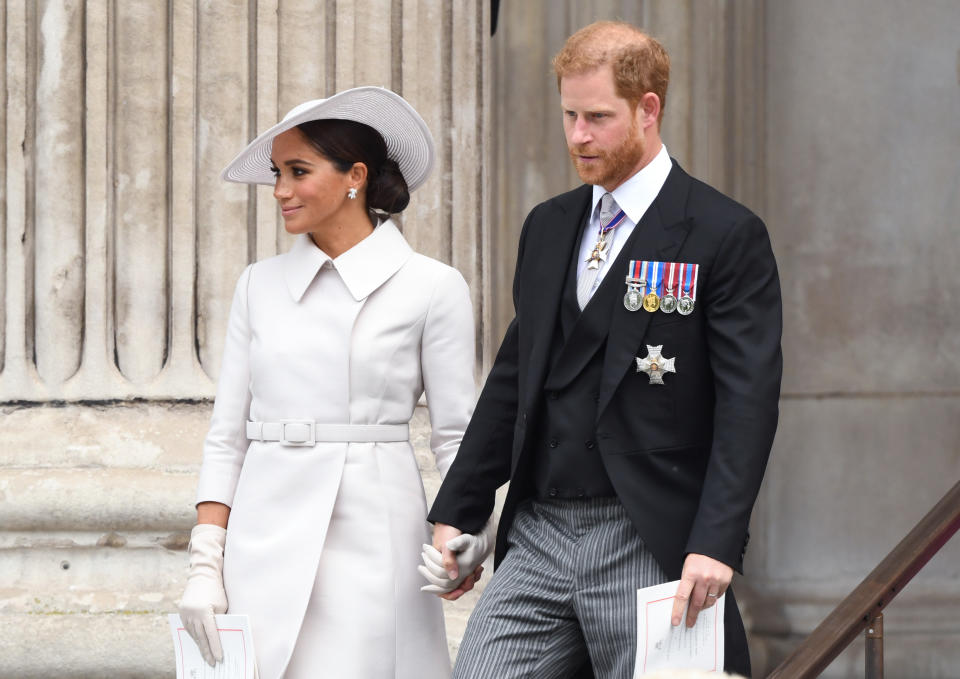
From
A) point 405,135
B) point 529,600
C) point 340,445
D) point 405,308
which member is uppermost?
point 405,135

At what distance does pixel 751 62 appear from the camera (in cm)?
563

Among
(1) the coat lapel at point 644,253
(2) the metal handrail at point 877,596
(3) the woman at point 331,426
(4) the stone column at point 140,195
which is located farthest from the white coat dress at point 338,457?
(4) the stone column at point 140,195

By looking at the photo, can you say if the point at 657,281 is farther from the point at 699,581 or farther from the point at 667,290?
the point at 699,581

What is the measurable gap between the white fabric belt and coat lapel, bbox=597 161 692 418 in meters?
0.67

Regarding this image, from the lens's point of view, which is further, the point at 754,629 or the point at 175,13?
the point at 754,629

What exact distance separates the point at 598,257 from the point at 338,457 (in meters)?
0.76

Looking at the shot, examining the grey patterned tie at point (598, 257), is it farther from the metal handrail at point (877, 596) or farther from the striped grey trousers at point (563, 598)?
the metal handrail at point (877, 596)

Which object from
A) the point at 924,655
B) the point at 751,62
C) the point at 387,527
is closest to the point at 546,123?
the point at 751,62

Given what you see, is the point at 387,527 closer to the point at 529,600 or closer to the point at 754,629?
the point at 529,600

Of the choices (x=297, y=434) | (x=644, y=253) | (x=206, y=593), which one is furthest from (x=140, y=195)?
(x=644, y=253)

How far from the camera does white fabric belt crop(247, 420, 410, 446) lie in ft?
10.0

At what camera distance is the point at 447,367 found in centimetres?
314

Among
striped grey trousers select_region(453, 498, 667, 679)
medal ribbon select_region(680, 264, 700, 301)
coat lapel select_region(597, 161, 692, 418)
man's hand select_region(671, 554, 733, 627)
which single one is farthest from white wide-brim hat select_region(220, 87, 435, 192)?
man's hand select_region(671, 554, 733, 627)

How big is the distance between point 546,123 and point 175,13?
158 cm
